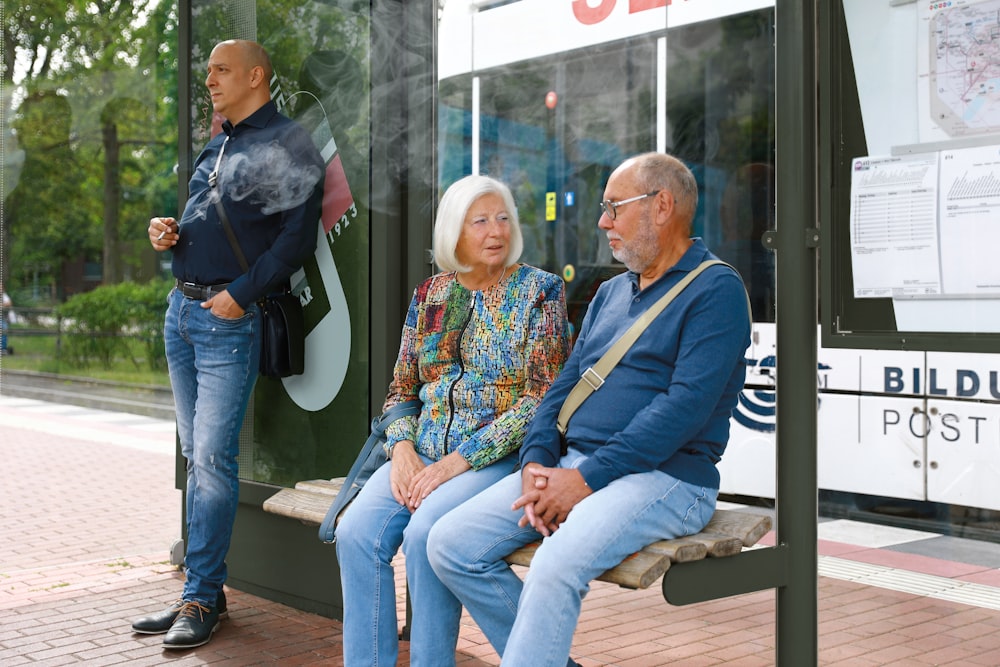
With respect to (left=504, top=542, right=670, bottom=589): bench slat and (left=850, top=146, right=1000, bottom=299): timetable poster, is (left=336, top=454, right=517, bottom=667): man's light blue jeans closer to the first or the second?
(left=504, top=542, right=670, bottom=589): bench slat

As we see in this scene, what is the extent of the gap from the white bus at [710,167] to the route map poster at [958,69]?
0.10m

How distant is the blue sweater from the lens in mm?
2578

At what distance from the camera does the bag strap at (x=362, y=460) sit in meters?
3.04

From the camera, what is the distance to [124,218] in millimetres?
5832

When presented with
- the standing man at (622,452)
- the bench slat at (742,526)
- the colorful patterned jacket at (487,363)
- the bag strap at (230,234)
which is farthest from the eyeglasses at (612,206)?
the bag strap at (230,234)

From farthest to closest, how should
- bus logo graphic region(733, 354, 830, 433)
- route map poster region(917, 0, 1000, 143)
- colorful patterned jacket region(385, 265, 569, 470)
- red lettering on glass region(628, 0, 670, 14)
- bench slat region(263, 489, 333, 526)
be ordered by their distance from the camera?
red lettering on glass region(628, 0, 670, 14), bus logo graphic region(733, 354, 830, 433), bench slat region(263, 489, 333, 526), colorful patterned jacket region(385, 265, 569, 470), route map poster region(917, 0, 1000, 143)

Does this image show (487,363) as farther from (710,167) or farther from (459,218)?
(710,167)

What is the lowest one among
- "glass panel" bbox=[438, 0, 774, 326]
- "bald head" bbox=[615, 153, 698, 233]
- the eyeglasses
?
the eyeglasses

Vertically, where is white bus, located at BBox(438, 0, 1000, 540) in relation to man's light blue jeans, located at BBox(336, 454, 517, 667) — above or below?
above

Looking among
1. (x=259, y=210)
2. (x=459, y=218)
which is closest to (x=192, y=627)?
(x=259, y=210)

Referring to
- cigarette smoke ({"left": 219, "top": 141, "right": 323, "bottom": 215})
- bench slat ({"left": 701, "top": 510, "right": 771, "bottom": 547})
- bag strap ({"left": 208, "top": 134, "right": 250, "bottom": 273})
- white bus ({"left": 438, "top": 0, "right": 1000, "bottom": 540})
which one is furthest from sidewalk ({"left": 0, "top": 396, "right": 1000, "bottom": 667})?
cigarette smoke ({"left": 219, "top": 141, "right": 323, "bottom": 215})

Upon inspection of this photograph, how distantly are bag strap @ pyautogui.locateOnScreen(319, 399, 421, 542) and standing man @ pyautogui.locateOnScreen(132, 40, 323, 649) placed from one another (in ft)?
2.79

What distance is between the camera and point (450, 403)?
3102mm

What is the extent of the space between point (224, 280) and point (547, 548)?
6.34ft
